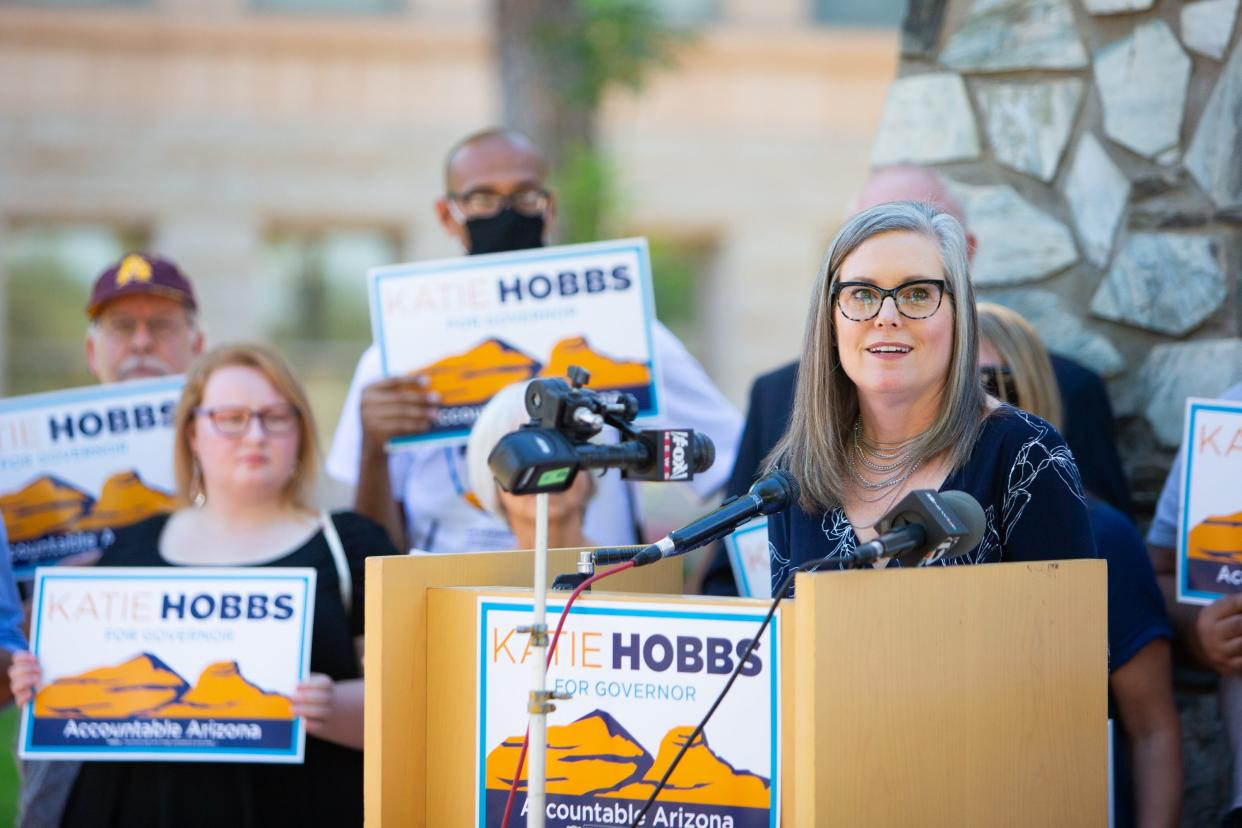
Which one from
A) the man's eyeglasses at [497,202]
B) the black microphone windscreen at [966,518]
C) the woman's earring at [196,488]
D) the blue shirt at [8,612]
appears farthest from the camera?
the man's eyeglasses at [497,202]

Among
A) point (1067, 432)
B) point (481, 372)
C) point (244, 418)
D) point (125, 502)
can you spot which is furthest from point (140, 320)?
point (1067, 432)

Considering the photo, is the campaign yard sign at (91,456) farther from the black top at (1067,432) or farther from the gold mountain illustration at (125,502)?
the black top at (1067,432)

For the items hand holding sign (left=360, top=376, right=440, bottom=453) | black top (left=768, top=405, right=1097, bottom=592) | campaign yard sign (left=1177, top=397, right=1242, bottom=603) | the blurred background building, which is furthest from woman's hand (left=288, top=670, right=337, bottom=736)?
the blurred background building

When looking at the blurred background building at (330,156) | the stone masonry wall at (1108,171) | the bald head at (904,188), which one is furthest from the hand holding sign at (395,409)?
the blurred background building at (330,156)

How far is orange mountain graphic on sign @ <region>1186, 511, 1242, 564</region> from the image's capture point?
368cm

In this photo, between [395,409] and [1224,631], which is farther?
[395,409]

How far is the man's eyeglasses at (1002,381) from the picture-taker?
151 inches

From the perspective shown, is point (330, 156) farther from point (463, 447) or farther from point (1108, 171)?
point (1108, 171)

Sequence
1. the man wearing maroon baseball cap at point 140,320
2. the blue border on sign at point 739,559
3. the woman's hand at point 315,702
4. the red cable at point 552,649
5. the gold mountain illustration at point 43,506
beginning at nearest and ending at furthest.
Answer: the red cable at point 552,649, the woman's hand at point 315,702, the blue border on sign at point 739,559, the gold mountain illustration at point 43,506, the man wearing maroon baseball cap at point 140,320

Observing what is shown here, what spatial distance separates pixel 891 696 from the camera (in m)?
2.28

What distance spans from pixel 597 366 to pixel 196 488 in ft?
3.98

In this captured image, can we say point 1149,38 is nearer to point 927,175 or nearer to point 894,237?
point 927,175

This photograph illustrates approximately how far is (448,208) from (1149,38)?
7.40ft

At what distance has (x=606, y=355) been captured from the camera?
4551 mm
